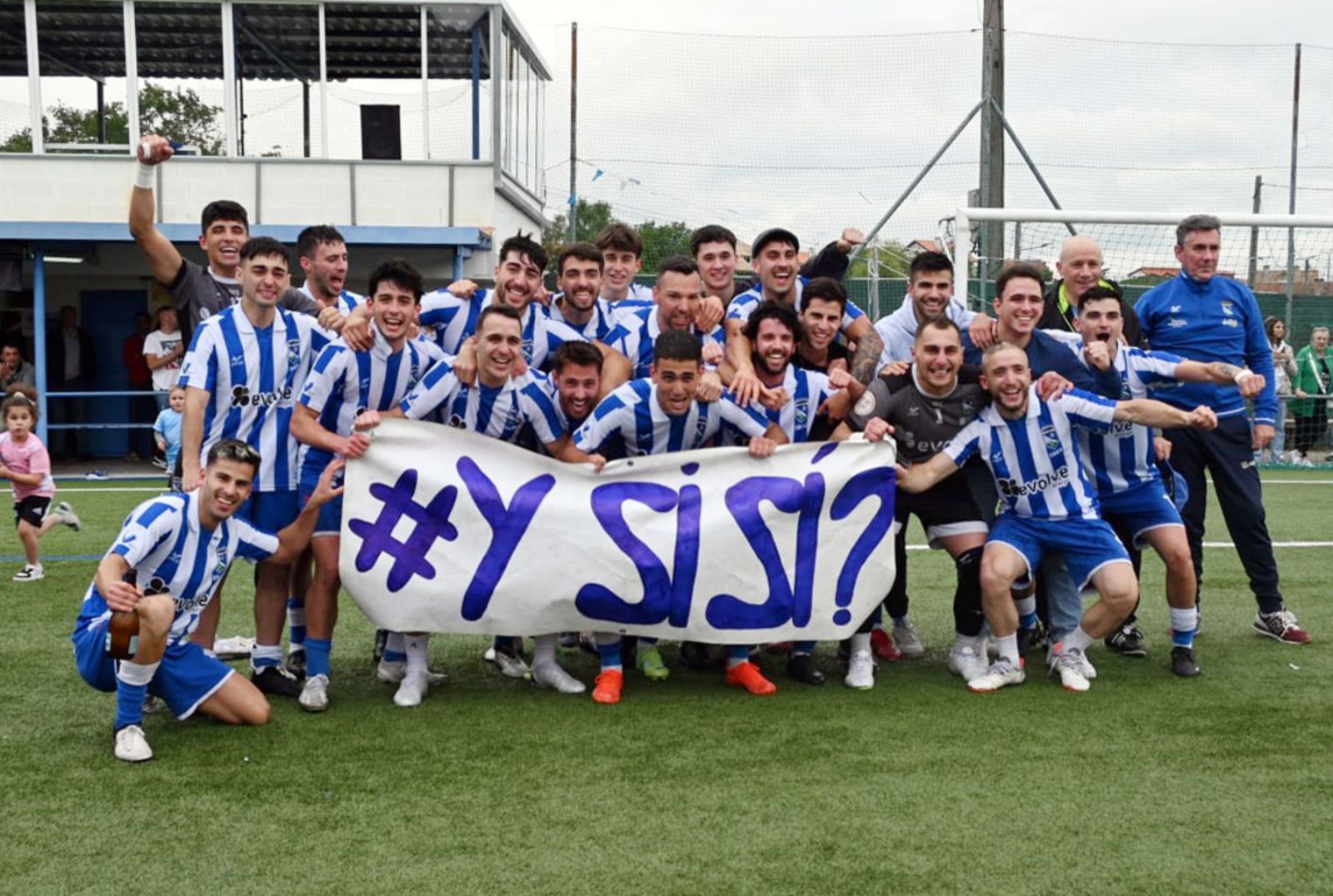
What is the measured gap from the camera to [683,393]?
4906 mm

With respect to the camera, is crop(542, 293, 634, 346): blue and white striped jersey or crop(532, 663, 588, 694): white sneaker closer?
crop(532, 663, 588, 694): white sneaker

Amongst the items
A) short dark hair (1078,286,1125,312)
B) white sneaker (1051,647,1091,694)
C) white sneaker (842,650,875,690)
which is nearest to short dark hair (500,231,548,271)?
white sneaker (842,650,875,690)

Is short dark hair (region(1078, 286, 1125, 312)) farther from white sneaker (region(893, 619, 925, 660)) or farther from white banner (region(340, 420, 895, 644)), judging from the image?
white sneaker (region(893, 619, 925, 660))

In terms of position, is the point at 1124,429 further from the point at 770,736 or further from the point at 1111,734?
the point at 770,736

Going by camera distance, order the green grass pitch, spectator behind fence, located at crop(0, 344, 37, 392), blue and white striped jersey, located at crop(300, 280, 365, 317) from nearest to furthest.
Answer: the green grass pitch → blue and white striped jersey, located at crop(300, 280, 365, 317) → spectator behind fence, located at crop(0, 344, 37, 392)

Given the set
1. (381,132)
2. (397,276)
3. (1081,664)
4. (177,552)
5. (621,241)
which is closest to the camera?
(177,552)

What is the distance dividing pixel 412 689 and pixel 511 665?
577 millimetres

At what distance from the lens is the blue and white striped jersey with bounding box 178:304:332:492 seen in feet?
15.9

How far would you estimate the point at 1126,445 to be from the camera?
527cm

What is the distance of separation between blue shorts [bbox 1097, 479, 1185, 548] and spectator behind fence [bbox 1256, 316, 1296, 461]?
931 centimetres

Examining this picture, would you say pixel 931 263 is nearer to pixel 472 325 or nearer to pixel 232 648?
pixel 472 325

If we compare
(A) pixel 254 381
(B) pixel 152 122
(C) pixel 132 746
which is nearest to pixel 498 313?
(A) pixel 254 381

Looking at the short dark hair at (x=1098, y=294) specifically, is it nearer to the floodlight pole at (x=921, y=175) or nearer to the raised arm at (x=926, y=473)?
the raised arm at (x=926, y=473)

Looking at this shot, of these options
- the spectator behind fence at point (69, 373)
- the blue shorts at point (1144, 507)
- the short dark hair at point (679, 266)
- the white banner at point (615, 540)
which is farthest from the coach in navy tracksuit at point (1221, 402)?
the spectator behind fence at point (69, 373)
